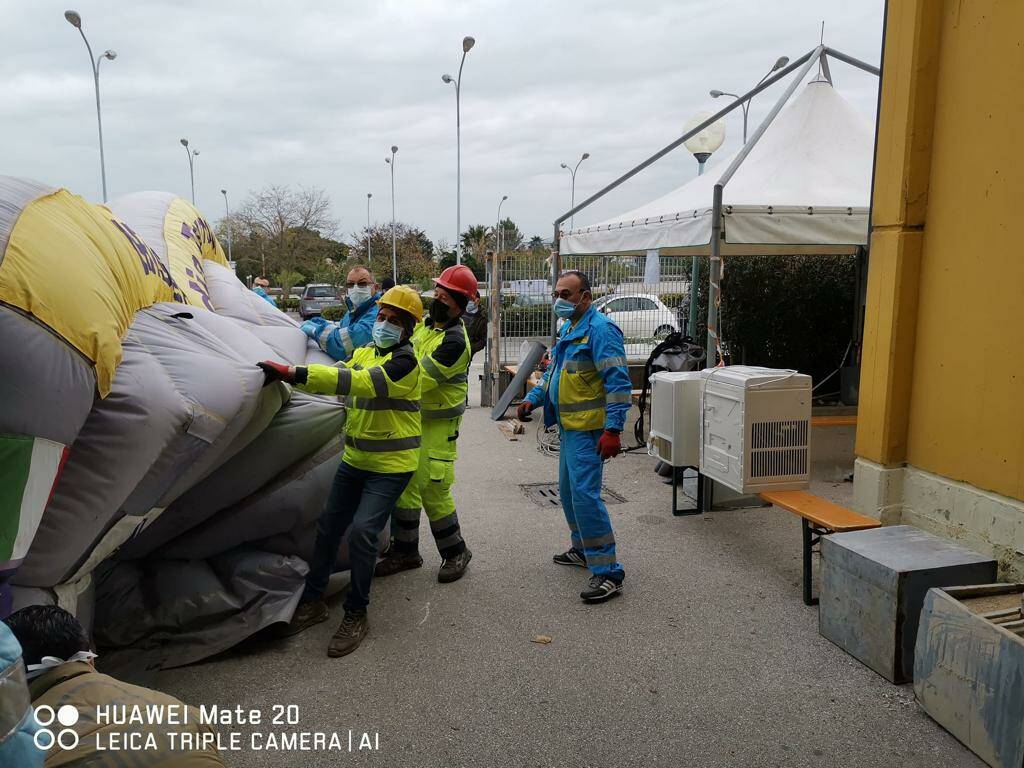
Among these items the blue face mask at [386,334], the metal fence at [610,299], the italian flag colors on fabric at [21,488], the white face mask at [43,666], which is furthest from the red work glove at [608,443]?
the metal fence at [610,299]

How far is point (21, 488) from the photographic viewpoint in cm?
233

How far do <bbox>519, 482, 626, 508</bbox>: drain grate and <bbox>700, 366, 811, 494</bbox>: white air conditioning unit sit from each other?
1.54m

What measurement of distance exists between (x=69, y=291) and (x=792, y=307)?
11.0 meters

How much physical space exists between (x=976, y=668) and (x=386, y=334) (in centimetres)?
290

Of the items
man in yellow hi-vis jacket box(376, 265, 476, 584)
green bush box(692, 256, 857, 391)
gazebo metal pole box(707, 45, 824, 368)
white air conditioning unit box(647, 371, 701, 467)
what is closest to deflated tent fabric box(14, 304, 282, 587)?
man in yellow hi-vis jacket box(376, 265, 476, 584)

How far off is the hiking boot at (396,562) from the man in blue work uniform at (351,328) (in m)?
1.48

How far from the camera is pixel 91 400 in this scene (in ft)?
8.38

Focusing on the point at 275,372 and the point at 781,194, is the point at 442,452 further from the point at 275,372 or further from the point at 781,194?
the point at 781,194

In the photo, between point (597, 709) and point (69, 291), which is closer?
A: point (69, 291)

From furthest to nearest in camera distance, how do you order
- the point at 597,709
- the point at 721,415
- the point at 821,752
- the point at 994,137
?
the point at 721,415 < the point at 994,137 < the point at 597,709 < the point at 821,752

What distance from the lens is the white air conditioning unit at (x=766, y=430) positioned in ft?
15.5

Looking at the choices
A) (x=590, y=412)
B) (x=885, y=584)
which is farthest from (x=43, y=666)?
(x=885, y=584)

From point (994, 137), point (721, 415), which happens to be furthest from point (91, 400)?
point (994, 137)

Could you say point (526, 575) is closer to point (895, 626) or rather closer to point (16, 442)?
point (895, 626)
